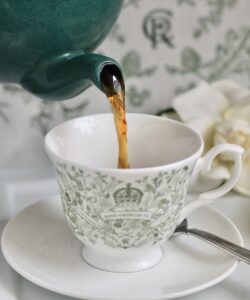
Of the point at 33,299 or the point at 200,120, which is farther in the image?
the point at 200,120

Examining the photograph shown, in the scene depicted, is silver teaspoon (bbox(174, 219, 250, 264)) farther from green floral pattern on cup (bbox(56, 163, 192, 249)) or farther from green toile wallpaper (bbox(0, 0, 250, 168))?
green toile wallpaper (bbox(0, 0, 250, 168))

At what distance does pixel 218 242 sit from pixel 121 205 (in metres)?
0.10

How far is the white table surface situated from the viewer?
449 mm

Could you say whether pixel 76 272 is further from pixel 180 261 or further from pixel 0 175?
pixel 0 175

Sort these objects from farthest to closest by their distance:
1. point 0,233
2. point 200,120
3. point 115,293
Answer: point 200,120 → point 0,233 → point 115,293

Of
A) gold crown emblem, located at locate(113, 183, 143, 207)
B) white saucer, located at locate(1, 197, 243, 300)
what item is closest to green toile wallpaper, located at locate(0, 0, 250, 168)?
white saucer, located at locate(1, 197, 243, 300)

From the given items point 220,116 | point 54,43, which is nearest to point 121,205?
point 54,43

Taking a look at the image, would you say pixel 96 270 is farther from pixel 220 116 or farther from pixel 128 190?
pixel 220 116

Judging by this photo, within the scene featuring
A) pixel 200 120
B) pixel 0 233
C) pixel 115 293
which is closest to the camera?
pixel 115 293

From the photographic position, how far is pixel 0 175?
681 mm

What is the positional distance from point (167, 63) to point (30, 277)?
36cm

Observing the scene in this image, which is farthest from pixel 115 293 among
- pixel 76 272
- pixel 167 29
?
pixel 167 29

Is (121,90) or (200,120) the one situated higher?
(121,90)

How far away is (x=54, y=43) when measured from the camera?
434 mm
